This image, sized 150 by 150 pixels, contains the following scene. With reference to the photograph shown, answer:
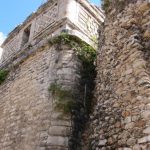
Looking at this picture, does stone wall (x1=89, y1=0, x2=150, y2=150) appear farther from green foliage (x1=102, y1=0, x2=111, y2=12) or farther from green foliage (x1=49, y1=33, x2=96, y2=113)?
green foliage (x1=49, y1=33, x2=96, y2=113)

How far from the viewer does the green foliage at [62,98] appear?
5996mm

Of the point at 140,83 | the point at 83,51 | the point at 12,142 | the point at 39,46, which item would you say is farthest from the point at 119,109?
the point at 39,46

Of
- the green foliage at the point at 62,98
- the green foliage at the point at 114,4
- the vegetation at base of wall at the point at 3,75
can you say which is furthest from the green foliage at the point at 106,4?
the vegetation at base of wall at the point at 3,75

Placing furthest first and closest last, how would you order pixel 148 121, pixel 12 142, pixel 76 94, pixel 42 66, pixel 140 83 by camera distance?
1. pixel 42 66
2. pixel 12 142
3. pixel 76 94
4. pixel 140 83
5. pixel 148 121

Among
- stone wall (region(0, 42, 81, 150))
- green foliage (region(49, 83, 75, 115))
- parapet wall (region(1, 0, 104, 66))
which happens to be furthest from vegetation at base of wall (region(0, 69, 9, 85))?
green foliage (region(49, 83, 75, 115))

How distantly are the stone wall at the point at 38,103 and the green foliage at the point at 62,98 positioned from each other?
104 mm

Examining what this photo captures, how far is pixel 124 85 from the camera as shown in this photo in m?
4.79

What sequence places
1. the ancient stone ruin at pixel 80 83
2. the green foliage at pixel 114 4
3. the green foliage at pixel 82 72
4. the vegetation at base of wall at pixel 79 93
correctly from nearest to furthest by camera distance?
the ancient stone ruin at pixel 80 83, the green foliage at pixel 114 4, the vegetation at base of wall at pixel 79 93, the green foliage at pixel 82 72

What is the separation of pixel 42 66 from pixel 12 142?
2.00 meters

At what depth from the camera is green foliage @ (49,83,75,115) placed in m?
6.00

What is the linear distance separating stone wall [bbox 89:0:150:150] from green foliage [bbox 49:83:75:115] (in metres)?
0.77

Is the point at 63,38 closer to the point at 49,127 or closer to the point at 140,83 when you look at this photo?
the point at 49,127

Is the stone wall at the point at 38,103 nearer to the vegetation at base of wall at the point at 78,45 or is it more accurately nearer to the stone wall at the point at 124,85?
the vegetation at base of wall at the point at 78,45

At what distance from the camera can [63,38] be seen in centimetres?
720
